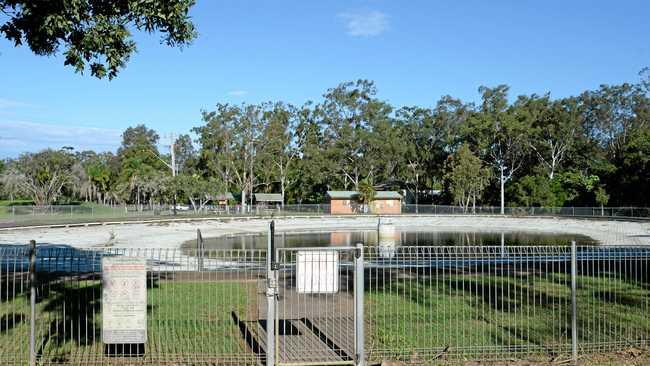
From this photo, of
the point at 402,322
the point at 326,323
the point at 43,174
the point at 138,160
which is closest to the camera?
the point at 326,323

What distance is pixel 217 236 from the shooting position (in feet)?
135

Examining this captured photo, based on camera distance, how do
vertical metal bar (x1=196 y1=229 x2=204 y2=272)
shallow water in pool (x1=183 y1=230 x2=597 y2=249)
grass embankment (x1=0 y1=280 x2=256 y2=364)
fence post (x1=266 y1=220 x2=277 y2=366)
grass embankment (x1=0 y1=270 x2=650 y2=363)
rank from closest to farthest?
fence post (x1=266 y1=220 x2=277 y2=366) < grass embankment (x1=0 y1=280 x2=256 y2=364) < grass embankment (x1=0 y1=270 x2=650 y2=363) < vertical metal bar (x1=196 y1=229 x2=204 y2=272) < shallow water in pool (x1=183 y1=230 x2=597 y2=249)

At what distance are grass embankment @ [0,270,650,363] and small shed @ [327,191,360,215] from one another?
5942 centimetres

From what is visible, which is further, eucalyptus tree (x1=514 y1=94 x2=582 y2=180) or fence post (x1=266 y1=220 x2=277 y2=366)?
eucalyptus tree (x1=514 y1=94 x2=582 y2=180)

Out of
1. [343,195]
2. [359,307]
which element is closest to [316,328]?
[359,307]

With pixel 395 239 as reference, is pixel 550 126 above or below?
above

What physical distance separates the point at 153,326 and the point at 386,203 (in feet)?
214

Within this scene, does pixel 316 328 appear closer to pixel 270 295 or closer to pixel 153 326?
pixel 270 295

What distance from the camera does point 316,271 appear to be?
26.9 ft

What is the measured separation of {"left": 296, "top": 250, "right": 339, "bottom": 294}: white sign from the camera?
8156 millimetres

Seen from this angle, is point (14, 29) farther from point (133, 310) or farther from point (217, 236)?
point (217, 236)

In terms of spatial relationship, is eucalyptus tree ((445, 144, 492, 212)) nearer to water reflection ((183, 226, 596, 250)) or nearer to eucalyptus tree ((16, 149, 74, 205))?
water reflection ((183, 226, 596, 250))

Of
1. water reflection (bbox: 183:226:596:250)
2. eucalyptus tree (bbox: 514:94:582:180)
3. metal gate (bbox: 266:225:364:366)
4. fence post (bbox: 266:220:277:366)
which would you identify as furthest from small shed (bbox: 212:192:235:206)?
fence post (bbox: 266:220:277:366)

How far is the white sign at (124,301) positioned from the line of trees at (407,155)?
2302 inches
